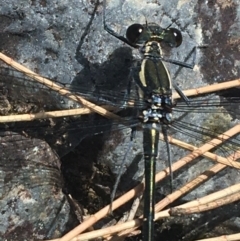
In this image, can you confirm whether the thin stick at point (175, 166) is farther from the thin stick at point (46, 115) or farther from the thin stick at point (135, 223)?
the thin stick at point (46, 115)

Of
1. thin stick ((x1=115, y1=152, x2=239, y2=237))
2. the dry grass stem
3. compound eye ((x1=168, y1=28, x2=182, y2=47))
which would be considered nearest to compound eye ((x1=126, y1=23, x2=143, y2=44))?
compound eye ((x1=168, y1=28, x2=182, y2=47))

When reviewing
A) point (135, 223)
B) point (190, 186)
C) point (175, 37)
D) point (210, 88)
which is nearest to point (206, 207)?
point (190, 186)

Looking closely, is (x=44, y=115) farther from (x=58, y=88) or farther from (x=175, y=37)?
(x=175, y=37)

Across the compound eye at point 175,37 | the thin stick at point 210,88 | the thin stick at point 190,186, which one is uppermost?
the compound eye at point 175,37

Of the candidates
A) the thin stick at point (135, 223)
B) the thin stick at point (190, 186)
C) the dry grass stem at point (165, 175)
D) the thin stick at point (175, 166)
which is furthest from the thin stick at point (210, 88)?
the thin stick at point (135, 223)

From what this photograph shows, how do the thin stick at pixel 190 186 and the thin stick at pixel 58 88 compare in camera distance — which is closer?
the thin stick at pixel 58 88

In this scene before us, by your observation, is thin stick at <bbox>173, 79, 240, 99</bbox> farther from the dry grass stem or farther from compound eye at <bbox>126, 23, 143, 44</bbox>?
compound eye at <bbox>126, 23, 143, 44</bbox>
